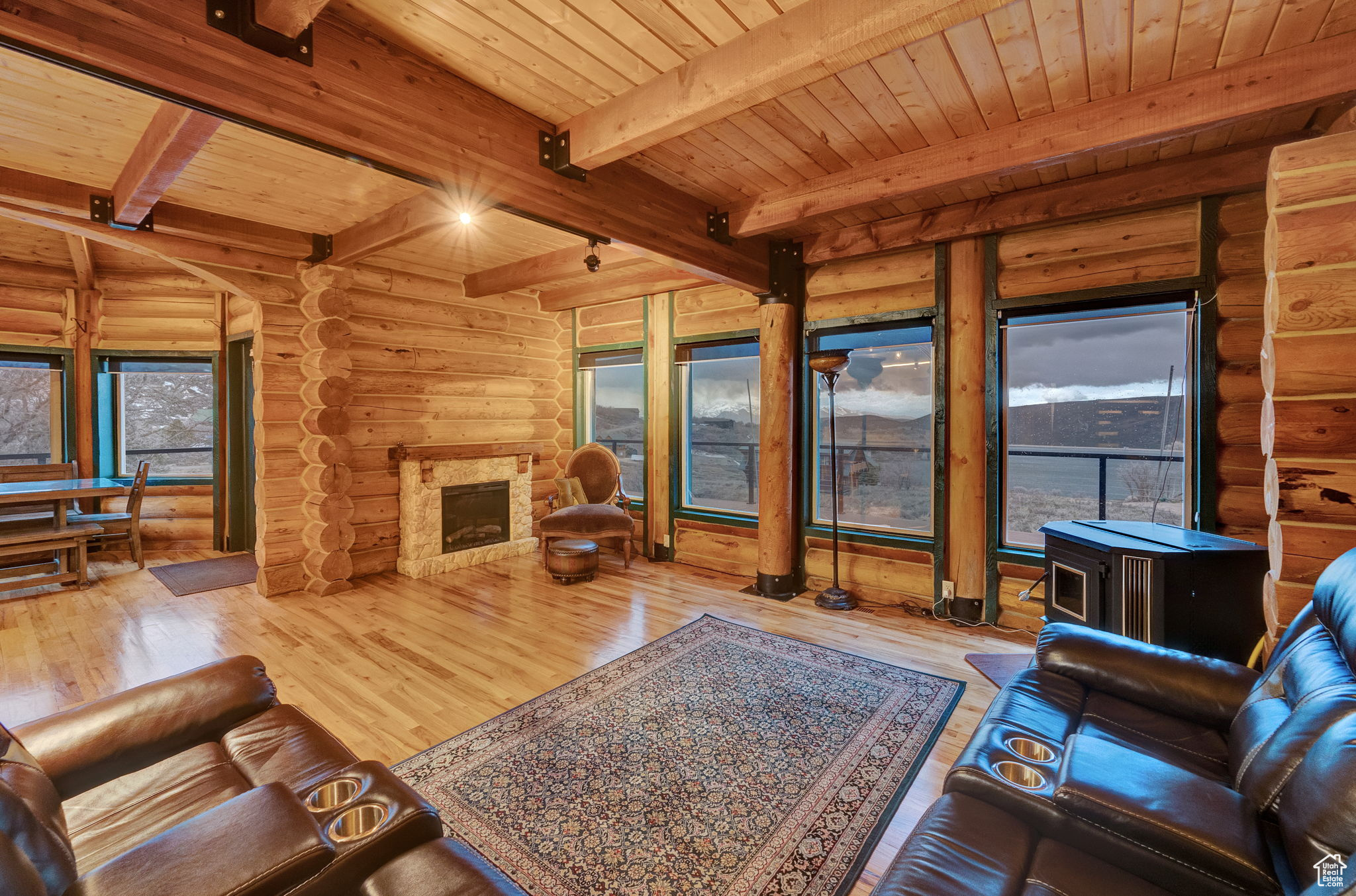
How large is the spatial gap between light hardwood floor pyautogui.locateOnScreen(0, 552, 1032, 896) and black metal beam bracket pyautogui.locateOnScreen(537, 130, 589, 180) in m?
2.60

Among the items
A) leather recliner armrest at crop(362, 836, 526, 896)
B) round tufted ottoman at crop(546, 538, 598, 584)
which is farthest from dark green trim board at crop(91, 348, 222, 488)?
leather recliner armrest at crop(362, 836, 526, 896)

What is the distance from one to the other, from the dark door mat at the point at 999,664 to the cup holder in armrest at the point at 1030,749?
163cm

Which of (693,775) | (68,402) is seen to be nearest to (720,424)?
(693,775)

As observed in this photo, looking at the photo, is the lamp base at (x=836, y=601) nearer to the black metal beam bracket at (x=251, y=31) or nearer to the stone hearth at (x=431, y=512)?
the stone hearth at (x=431, y=512)

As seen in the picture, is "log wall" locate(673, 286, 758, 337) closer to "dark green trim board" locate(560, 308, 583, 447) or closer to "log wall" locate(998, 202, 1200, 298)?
"dark green trim board" locate(560, 308, 583, 447)

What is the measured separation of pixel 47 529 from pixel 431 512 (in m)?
2.92

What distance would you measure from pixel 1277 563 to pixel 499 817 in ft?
9.72

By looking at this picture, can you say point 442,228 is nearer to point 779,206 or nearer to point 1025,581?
point 779,206

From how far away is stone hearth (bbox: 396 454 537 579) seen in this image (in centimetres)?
509

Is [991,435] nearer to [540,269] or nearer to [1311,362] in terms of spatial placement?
[1311,362]

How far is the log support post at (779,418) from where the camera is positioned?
4.43m

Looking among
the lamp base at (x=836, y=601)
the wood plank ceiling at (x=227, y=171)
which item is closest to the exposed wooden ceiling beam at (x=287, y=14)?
the wood plank ceiling at (x=227, y=171)

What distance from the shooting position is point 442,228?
420 centimetres

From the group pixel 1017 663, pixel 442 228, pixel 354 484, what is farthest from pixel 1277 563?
pixel 354 484
